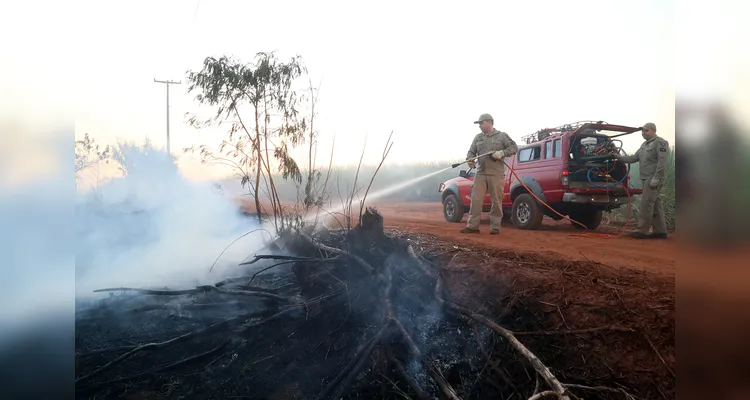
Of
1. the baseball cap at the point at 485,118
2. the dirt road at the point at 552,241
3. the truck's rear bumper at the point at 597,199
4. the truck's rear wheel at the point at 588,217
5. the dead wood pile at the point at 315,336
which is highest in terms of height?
the baseball cap at the point at 485,118

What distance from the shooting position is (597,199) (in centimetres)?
277

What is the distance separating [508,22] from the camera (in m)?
2.94

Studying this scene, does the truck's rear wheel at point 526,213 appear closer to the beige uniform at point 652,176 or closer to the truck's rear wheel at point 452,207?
the truck's rear wheel at point 452,207

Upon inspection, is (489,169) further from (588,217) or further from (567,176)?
(588,217)

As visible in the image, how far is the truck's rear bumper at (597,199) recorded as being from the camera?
275 cm

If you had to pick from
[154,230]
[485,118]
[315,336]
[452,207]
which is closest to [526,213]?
[452,207]

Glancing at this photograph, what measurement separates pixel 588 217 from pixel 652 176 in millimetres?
433

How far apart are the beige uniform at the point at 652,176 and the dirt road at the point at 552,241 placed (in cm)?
11

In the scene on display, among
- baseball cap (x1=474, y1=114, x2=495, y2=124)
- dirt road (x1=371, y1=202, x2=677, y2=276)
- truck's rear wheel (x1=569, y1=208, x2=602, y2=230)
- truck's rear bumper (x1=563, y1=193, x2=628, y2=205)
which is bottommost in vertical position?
dirt road (x1=371, y1=202, x2=677, y2=276)

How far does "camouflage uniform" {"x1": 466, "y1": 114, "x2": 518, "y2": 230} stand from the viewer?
9.80 ft

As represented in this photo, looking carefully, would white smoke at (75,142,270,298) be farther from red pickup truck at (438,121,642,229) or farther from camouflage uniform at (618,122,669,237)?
camouflage uniform at (618,122,669,237)

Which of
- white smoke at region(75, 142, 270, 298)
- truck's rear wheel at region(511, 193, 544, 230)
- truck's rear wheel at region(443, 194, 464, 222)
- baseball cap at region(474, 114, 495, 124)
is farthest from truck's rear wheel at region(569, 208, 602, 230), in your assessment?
white smoke at region(75, 142, 270, 298)

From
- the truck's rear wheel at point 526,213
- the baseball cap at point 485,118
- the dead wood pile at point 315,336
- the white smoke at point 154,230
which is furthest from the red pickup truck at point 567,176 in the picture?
the white smoke at point 154,230

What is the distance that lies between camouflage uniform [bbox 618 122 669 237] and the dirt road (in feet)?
0.34
